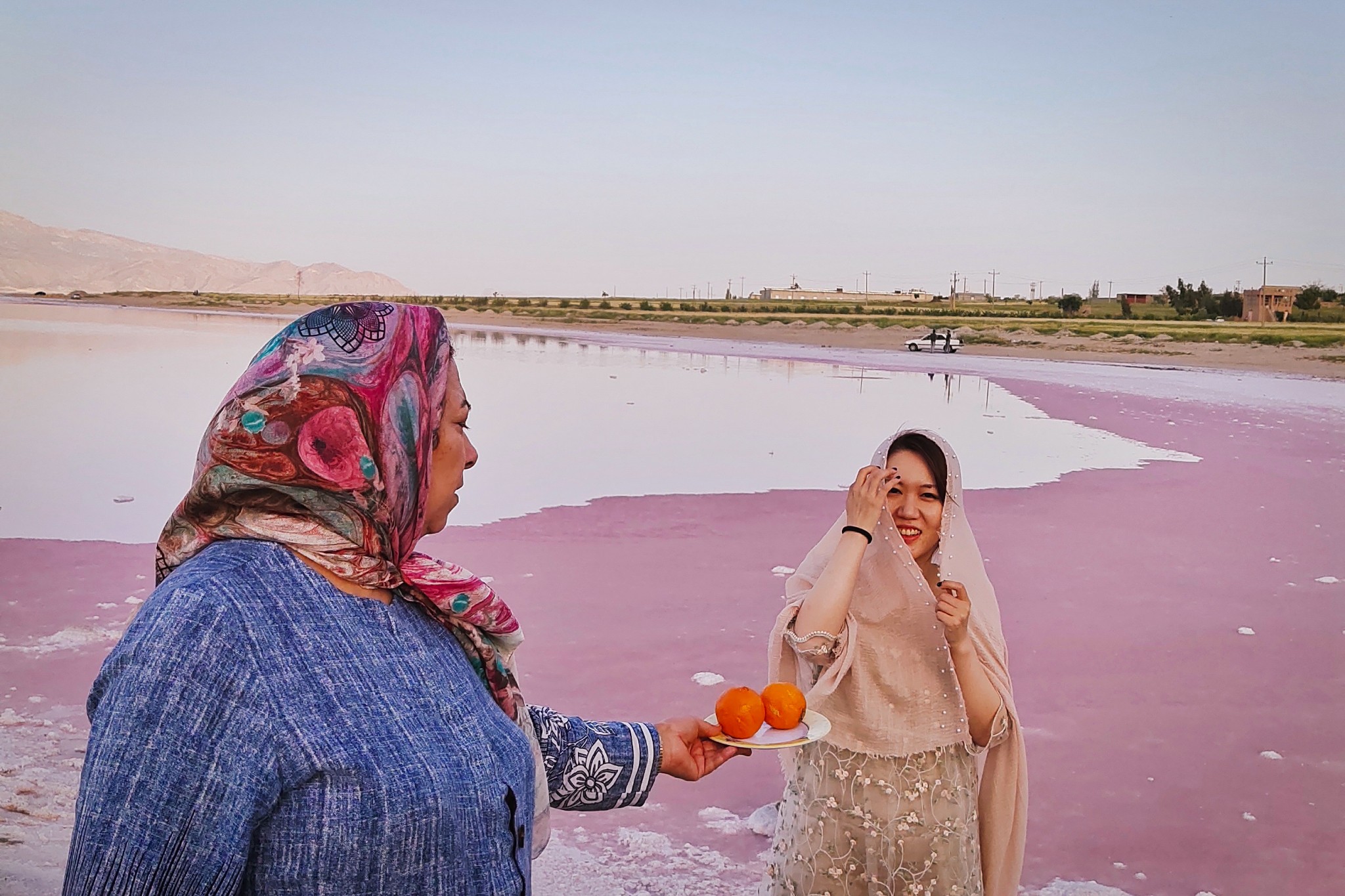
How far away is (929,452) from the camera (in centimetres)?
285

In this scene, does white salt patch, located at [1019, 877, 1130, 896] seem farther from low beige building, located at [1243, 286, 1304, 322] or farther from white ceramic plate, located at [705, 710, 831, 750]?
low beige building, located at [1243, 286, 1304, 322]

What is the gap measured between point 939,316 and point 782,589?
57140 mm

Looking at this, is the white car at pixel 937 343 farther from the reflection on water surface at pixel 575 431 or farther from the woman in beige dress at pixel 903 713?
the woman in beige dress at pixel 903 713

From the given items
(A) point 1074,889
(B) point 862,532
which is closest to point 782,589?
(A) point 1074,889

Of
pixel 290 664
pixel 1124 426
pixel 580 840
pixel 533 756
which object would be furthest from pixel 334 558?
pixel 1124 426

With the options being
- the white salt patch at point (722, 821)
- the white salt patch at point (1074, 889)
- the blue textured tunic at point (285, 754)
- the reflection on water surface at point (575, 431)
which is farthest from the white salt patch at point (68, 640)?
the blue textured tunic at point (285, 754)

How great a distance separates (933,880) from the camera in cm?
259

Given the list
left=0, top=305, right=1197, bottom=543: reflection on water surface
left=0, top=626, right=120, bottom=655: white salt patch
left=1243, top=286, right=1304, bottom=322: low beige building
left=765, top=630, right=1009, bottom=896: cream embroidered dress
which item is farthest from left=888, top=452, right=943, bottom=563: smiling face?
left=1243, top=286, right=1304, bottom=322: low beige building

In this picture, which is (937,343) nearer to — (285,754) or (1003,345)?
(1003,345)

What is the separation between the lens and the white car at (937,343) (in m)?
37.6

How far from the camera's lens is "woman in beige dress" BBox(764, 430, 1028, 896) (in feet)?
8.55

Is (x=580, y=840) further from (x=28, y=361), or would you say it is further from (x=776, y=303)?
(x=776, y=303)

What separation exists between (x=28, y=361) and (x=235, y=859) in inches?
952

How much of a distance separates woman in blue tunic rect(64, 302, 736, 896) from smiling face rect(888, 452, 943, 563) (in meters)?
1.33
